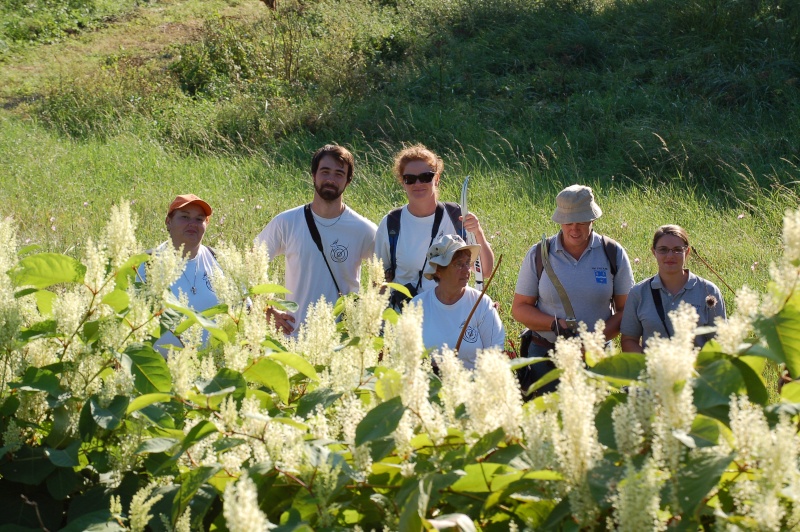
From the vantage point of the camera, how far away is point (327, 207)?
5551 millimetres

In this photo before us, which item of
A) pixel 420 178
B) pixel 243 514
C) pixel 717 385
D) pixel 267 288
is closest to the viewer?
pixel 243 514

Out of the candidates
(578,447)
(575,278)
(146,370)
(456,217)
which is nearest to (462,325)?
(575,278)

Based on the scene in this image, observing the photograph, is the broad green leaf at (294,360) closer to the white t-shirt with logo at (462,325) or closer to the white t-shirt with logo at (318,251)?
the white t-shirt with logo at (462,325)

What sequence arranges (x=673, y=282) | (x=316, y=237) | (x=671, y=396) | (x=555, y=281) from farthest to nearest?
(x=316, y=237) → (x=555, y=281) → (x=673, y=282) → (x=671, y=396)

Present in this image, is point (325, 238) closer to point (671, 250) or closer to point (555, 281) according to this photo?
point (555, 281)

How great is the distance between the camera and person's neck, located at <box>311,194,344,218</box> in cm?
554

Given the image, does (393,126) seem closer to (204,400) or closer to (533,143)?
(533,143)

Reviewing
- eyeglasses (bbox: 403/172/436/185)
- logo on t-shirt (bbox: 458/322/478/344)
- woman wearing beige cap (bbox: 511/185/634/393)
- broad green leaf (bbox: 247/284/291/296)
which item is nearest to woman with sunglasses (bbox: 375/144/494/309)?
eyeglasses (bbox: 403/172/436/185)

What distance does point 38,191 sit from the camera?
432 inches

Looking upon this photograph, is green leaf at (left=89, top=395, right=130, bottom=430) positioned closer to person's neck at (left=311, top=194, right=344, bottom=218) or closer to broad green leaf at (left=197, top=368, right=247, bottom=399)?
broad green leaf at (left=197, top=368, right=247, bottom=399)

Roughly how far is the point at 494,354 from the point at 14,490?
52.0 inches

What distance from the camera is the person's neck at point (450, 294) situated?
16.0ft

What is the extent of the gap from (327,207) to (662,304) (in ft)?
6.56

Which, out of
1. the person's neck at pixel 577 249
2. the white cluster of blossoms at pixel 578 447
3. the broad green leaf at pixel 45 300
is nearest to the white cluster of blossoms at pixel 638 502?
the white cluster of blossoms at pixel 578 447
